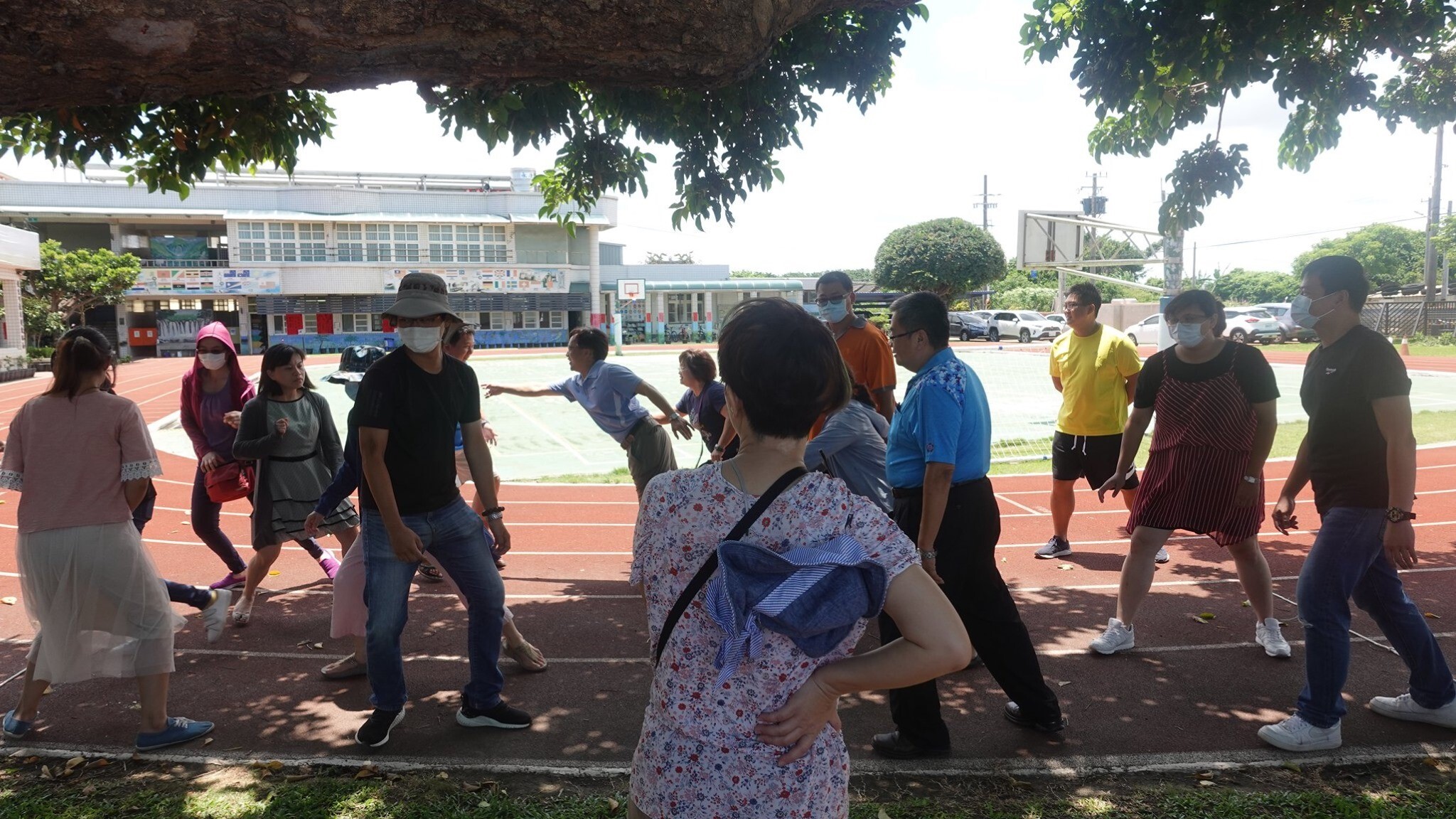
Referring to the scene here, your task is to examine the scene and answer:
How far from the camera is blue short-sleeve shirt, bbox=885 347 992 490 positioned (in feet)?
12.4

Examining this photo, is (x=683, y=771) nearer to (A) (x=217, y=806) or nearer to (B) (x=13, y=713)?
(A) (x=217, y=806)

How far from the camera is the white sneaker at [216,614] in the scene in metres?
A: 5.35

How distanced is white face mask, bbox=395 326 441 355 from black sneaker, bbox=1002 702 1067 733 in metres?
2.97

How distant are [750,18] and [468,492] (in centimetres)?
777

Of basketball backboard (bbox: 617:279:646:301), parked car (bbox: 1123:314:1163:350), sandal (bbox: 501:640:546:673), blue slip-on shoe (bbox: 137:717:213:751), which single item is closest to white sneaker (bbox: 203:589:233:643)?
blue slip-on shoe (bbox: 137:717:213:751)

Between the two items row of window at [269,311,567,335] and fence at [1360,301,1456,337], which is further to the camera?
row of window at [269,311,567,335]

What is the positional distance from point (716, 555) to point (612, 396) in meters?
4.66

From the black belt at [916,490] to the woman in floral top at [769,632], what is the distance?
2.13m

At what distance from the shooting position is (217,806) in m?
3.57

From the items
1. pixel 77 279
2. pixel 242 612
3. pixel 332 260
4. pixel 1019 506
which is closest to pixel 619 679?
pixel 242 612

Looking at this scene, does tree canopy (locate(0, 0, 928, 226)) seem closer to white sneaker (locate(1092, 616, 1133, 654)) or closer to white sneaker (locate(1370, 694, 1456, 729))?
white sneaker (locate(1092, 616, 1133, 654))

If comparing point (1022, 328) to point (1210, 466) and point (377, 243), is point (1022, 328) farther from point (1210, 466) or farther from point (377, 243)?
point (1210, 466)

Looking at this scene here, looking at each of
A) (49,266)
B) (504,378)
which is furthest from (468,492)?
(49,266)

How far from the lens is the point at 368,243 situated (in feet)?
177
